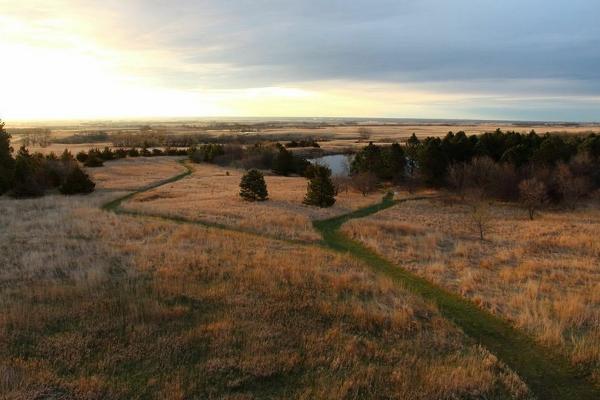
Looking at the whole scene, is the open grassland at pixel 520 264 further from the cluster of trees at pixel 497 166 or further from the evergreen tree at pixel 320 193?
the cluster of trees at pixel 497 166

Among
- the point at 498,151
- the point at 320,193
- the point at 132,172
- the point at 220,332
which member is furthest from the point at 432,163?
the point at 220,332

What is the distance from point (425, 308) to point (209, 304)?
6413 millimetres

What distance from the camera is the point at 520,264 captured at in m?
20.0

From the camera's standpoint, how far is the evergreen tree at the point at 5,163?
35156mm

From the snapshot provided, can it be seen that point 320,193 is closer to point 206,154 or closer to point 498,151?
point 498,151

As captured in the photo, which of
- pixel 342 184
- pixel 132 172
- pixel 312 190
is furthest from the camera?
pixel 132 172

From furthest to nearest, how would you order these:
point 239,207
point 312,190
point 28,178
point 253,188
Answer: point 28,178 < point 253,188 < point 312,190 < point 239,207

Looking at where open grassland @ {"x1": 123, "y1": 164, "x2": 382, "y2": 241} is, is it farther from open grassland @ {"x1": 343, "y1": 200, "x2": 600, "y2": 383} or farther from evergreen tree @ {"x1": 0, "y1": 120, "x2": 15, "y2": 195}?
evergreen tree @ {"x1": 0, "y1": 120, "x2": 15, "y2": 195}

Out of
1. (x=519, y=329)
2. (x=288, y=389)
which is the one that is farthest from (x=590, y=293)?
(x=288, y=389)

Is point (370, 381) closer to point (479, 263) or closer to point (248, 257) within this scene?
point (248, 257)

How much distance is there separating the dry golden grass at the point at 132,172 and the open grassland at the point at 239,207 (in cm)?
A: 463

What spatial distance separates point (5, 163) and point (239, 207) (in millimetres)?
20952

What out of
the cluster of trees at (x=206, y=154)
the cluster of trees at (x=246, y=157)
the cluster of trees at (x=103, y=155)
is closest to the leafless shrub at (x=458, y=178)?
the cluster of trees at (x=246, y=157)

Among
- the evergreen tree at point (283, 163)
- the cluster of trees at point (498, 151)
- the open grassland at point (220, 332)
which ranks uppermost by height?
the cluster of trees at point (498, 151)
